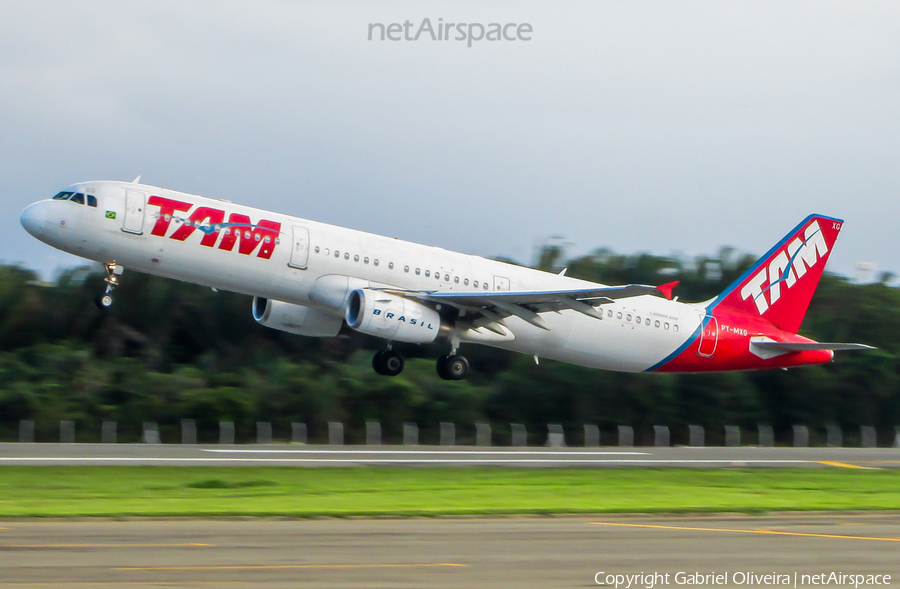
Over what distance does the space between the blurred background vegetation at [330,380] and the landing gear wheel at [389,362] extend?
2189cm

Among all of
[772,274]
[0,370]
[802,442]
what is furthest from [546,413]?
[0,370]

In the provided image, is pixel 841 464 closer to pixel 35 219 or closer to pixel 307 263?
pixel 307 263

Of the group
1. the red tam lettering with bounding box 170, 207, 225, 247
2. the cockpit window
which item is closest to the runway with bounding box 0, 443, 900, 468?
the red tam lettering with bounding box 170, 207, 225, 247

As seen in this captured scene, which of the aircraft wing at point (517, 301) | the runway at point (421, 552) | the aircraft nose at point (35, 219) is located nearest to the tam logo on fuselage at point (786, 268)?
the aircraft wing at point (517, 301)

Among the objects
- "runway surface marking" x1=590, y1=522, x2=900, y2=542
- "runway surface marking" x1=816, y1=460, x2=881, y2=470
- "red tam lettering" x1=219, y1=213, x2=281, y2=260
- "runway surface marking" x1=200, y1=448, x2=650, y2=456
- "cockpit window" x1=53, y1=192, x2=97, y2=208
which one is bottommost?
"runway surface marking" x1=816, y1=460, x2=881, y2=470

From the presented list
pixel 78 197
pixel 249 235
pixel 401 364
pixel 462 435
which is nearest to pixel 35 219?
pixel 78 197

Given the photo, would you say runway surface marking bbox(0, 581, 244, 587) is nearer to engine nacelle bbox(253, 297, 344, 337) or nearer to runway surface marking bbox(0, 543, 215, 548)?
runway surface marking bbox(0, 543, 215, 548)

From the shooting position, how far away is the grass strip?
20969mm

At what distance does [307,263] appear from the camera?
3002 cm

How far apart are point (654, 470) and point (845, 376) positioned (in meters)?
35.7

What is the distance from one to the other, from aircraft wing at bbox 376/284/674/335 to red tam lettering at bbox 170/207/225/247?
5819mm

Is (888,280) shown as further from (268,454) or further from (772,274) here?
(268,454)

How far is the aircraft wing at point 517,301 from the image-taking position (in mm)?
30047

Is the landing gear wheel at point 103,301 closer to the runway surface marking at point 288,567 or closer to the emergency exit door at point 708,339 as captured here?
the runway surface marking at point 288,567
